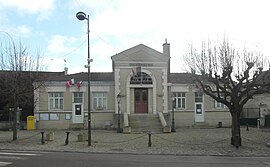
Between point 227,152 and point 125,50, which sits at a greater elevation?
point 125,50

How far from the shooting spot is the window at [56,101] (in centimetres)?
3200

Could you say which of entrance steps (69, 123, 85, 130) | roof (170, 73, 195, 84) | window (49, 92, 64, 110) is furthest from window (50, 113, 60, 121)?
roof (170, 73, 195, 84)

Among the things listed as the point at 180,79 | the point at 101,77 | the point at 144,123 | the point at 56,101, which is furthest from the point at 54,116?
the point at 180,79

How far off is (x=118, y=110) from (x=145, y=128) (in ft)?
12.5

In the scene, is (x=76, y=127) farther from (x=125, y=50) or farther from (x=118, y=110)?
(x=125, y=50)

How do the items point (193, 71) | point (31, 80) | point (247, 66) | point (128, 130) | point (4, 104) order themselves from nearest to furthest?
point (247, 66)
point (193, 71)
point (31, 80)
point (128, 130)
point (4, 104)

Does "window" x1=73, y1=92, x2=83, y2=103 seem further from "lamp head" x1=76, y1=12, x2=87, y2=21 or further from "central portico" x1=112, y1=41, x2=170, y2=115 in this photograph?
"lamp head" x1=76, y1=12, x2=87, y2=21

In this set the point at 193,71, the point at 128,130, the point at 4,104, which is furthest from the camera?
the point at 4,104

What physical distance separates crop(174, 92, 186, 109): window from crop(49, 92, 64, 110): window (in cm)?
1200

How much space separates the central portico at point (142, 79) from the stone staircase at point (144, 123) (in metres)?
1.11

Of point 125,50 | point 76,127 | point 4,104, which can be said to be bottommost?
point 76,127

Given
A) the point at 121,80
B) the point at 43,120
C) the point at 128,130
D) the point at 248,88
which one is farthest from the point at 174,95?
the point at 248,88

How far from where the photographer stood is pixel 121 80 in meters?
31.5

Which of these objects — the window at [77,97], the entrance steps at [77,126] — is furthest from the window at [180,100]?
the entrance steps at [77,126]
